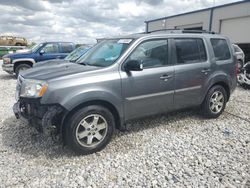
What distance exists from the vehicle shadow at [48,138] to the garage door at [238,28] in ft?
43.1

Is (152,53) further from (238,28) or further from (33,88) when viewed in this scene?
(238,28)

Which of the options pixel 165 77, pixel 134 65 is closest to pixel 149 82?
pixel 165 77

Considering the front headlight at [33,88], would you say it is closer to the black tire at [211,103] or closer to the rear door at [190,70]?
the rear door at [190,70]

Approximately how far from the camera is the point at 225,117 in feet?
17.3

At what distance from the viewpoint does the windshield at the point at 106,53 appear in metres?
3.84

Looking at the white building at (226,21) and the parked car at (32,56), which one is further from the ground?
the white building at (226,21)

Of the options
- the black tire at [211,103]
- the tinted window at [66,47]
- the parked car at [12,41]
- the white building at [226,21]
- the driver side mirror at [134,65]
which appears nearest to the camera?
the driver side mirror at [134,65]

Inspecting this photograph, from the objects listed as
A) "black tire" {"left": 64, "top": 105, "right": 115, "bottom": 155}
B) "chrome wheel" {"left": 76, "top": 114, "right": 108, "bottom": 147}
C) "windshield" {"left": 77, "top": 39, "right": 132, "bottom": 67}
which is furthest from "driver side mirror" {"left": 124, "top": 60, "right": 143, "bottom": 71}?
"chrome wheel" {"left": 76, "top": 114, "right": 108, "bottom": 147}

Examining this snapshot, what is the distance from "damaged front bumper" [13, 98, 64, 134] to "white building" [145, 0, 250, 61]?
13.6m

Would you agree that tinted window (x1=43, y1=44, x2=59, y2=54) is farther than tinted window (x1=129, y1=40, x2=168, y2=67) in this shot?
Yes

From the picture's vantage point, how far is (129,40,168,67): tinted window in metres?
3.89

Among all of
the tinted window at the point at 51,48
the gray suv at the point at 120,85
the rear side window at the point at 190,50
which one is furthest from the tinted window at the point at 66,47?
the rear side window at the point at 190,50

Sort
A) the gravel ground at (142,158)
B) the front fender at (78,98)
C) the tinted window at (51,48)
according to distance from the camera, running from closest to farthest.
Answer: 1. the gravel ground at (142,158)
2. the front fender at (78,98)
3. the tinted window at (51,48)

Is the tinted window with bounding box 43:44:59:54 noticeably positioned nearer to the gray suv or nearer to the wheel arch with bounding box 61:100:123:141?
the gray suv
